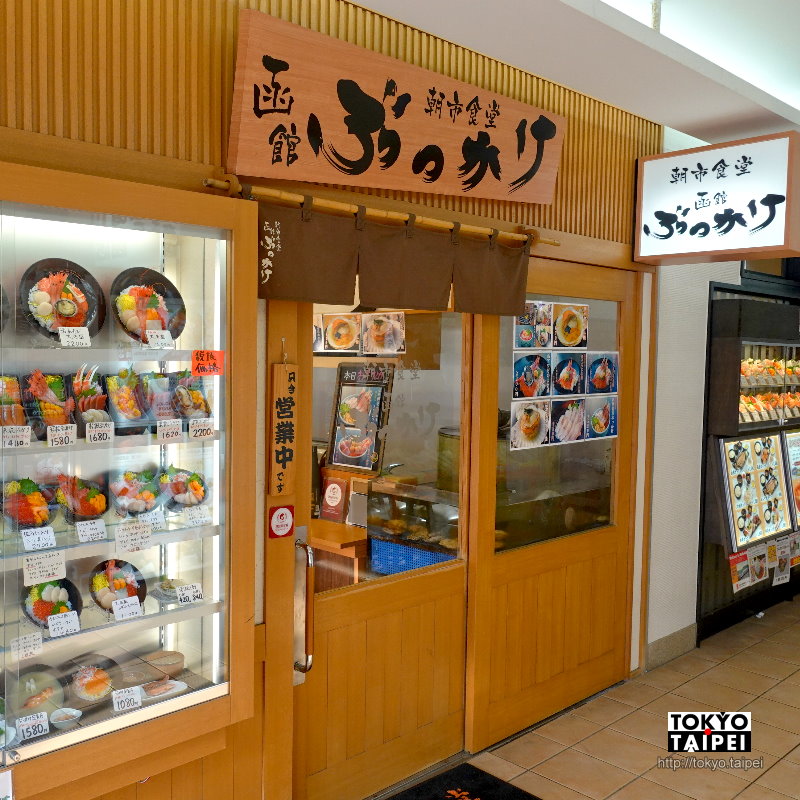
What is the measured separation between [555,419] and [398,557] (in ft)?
3.94

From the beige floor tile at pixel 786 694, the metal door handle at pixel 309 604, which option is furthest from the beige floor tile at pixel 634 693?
the metal door handle at pixel 309 604

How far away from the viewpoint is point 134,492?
8.53 ft

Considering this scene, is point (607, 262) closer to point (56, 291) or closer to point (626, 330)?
point (626, 330)

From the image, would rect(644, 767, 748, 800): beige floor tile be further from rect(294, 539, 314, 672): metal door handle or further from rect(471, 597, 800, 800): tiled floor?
rect(294, 539, 314, 672): metal door handle

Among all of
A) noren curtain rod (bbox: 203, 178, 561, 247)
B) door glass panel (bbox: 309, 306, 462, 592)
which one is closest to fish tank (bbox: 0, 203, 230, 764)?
noren curtain rod (bbox: 203, 178, 561, 247)

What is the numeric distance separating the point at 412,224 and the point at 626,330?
6.42 feet

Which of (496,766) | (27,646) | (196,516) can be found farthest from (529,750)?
(27,646)

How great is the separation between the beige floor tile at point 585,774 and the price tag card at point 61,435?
9.29ft

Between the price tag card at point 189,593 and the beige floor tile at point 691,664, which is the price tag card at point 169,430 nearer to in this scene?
the price tag card at point 189,593

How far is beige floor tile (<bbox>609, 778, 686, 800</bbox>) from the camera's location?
3684mm

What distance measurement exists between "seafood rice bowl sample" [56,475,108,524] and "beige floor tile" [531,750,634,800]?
103 inches

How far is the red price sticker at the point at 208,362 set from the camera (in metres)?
2.59

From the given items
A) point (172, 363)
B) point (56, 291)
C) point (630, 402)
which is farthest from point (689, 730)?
point (56, 291)

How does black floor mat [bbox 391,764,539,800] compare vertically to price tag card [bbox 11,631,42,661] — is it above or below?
below
